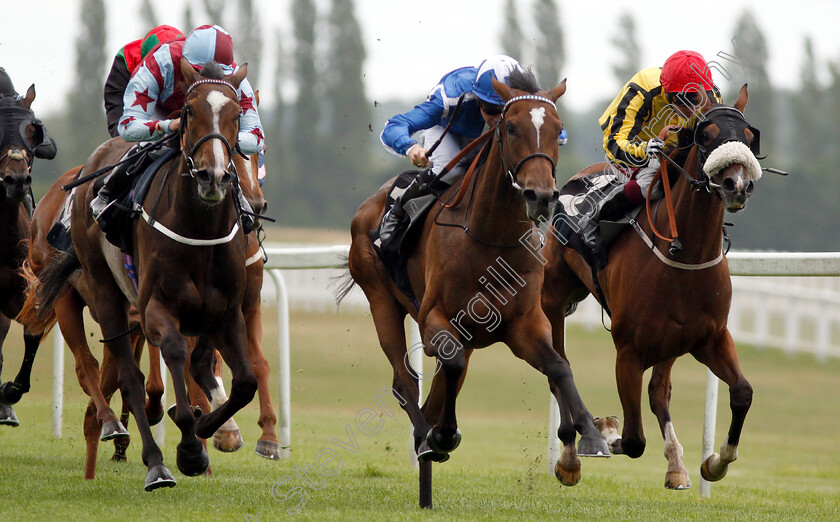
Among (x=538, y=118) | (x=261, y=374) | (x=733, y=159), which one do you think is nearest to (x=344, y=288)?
(x=261, y=374)

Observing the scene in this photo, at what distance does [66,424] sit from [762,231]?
25.6 metres

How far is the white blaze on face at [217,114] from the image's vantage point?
4.66 metres

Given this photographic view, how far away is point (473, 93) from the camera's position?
5625mm

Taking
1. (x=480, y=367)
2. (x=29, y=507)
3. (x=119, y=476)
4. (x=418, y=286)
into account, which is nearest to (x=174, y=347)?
(x=29, y=507)

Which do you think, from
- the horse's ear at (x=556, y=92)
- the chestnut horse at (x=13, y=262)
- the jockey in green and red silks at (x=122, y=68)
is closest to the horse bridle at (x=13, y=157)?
the chestnut horse at (x=13, y=262)

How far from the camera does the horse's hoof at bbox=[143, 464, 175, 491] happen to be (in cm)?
496

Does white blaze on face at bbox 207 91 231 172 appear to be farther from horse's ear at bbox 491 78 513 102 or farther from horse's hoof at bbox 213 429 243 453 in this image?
horse's hoof at bbox 213 429 243 453

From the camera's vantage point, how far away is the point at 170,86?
564cm

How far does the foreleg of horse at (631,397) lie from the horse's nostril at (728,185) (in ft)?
3.53

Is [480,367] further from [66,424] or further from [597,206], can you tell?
[597,206]

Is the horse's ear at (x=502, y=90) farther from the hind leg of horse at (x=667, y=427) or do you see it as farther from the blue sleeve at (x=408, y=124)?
the hind leg of horse at (x=667, y=427)

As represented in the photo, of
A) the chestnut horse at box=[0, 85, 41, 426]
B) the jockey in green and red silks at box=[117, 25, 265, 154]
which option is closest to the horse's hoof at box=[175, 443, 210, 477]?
the jockey in green and red silks at box=[117, 25, 265, 154]

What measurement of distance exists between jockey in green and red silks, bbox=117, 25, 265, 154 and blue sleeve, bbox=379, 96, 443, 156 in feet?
2.22

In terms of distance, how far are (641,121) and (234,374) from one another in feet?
8.82
